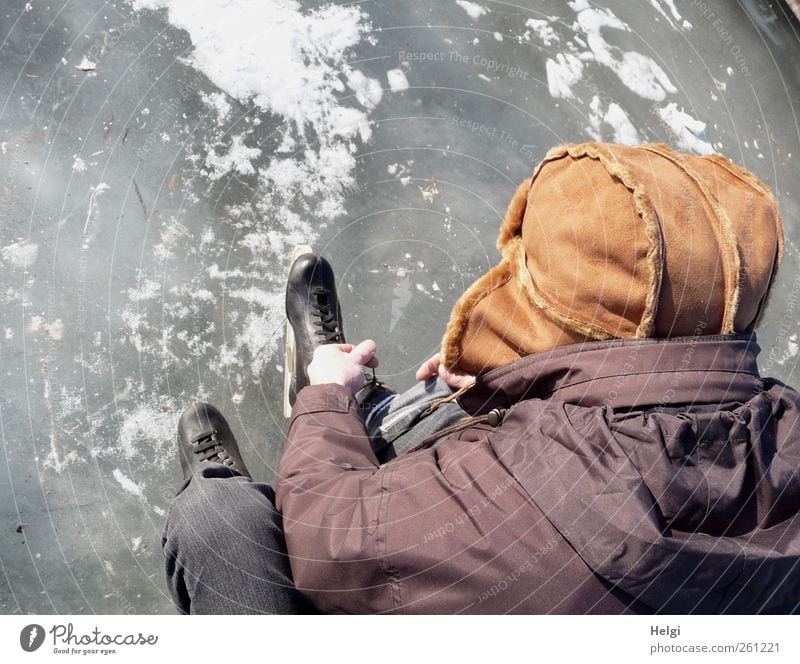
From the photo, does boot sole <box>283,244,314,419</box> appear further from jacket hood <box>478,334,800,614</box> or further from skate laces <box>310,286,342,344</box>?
jacket hood <box>478,334,800,614</box>

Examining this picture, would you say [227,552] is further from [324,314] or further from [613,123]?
[613,123]

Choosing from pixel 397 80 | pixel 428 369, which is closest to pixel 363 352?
pixel 428 369

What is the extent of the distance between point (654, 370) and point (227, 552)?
89 centimetres

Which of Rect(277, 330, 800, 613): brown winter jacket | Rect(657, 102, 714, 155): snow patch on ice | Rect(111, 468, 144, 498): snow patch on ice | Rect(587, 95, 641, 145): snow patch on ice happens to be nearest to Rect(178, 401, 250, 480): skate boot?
Rect(111, 468, 144, 498): snow patch on ice

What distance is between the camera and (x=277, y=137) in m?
1.89

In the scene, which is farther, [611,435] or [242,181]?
[242,181]

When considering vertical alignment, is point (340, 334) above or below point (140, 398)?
above

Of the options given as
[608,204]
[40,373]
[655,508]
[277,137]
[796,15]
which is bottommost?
[40,373]

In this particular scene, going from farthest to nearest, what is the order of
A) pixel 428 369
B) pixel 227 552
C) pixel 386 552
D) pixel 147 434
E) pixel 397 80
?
pixel 397 80 → pixel 147 434 → pixel 428 369 → pixel 227 552 → pixel 386 552

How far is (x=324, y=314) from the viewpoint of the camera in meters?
1.76
